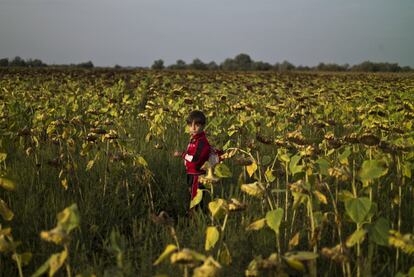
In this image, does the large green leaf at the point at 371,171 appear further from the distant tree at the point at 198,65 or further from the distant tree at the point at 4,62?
the distant tree at the point at 198,65

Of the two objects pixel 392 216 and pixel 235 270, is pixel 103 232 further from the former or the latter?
pixel 392 216

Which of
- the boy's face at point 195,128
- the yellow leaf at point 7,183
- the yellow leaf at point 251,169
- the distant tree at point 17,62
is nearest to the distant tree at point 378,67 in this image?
the distant tree at point 17,62

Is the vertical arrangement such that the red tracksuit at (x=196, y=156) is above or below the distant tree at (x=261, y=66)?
below

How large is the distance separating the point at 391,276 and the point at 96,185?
83.8 inches

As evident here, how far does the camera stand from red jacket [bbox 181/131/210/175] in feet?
9.80

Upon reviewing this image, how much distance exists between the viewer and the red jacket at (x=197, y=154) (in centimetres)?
299

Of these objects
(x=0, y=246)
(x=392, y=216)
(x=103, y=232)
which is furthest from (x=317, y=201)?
(x=103, y=232)

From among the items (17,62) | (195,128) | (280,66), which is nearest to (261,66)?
(280,66)

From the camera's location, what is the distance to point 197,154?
2984mm

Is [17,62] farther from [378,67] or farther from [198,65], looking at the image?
[378,67]

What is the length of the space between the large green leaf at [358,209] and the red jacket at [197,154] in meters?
1.53

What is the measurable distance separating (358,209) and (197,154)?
Result: 1577 mm

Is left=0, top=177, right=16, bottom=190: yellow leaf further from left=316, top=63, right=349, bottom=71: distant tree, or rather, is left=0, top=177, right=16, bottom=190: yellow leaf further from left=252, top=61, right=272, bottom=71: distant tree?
left=316, top=63, right=349, bottom=71: distant tree

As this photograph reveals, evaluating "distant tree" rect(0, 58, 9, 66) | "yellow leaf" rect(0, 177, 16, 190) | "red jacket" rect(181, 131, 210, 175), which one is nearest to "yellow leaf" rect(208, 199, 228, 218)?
"yellow leaf" rect(0, 177, 16, 190)
